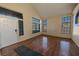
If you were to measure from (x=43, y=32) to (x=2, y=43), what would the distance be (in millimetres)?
3565

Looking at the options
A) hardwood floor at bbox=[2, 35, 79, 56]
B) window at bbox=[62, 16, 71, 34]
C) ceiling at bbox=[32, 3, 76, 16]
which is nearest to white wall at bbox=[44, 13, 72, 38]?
window at bbox=[62, 16, 71, 34]

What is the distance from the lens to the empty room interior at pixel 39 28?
2.21m

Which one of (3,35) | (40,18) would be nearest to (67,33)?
(40,18)

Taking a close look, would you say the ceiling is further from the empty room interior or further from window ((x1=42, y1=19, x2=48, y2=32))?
window ((x1=42, y1=19, x2=48, y2=32))

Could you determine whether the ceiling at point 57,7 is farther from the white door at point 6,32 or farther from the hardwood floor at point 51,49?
the hardwood floor at point 51,49

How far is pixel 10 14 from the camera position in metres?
2.55

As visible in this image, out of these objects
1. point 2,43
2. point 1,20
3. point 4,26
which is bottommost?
point 2,43

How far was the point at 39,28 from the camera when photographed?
17.7ft

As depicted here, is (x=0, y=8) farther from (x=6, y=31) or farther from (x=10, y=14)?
(x=6, y=31)

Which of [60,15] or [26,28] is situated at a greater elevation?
[60,15]

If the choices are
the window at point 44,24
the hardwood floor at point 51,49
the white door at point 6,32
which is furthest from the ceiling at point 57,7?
the hardwood floor at point 51,49

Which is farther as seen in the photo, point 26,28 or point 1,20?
point 26,28

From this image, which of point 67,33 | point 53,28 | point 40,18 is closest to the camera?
point 67,33

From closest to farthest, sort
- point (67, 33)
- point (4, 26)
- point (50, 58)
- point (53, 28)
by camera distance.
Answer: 1. point (50, 58)
2. point (4, 26)
3. point (67, 33)
4. point (53, 28)
